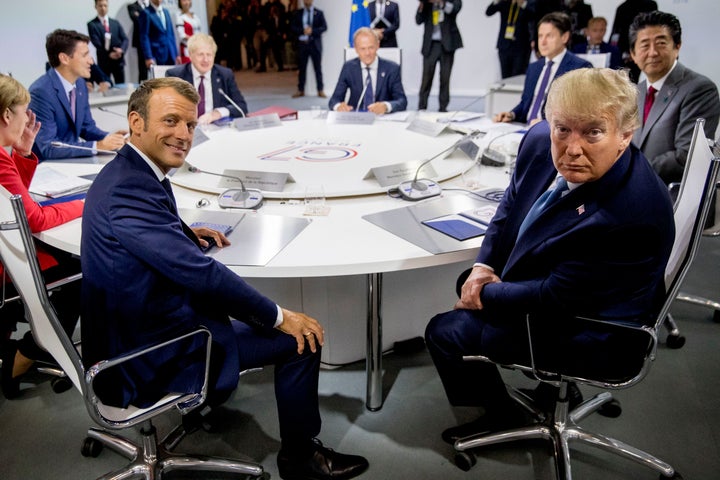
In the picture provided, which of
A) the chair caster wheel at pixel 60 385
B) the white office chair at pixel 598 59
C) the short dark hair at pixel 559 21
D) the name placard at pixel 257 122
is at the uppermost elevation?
the short dark hair at pixel 559 21

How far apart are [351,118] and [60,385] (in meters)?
2.32

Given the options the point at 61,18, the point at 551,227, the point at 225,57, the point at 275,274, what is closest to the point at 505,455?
the point at 551,227

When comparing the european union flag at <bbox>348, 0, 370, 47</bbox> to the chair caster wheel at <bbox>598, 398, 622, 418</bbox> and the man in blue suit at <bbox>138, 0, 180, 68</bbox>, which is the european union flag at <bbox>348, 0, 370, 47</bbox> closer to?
the man in blue suit at <bbox>138, 0, 180, 68</bbox>

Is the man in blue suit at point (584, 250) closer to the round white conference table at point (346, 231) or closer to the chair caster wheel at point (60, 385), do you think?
the round white conference table at point (346, 231)

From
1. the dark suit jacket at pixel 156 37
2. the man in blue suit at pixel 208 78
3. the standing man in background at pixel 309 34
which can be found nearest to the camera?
the man in blue suit at pixel 208 78

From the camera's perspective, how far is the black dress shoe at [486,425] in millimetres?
1983

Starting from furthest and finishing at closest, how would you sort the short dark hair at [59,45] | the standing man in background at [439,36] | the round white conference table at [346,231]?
the standing man in background at [439,36] → the short dark hair at [59,45] → the round white conference table at [346,231]

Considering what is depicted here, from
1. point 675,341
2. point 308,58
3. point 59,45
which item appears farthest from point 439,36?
point 675,341

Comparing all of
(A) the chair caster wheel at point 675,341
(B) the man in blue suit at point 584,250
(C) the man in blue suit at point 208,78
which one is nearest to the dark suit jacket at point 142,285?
(B) the man in blue suit at point 584,250

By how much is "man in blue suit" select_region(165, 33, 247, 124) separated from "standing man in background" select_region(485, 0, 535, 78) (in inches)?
172

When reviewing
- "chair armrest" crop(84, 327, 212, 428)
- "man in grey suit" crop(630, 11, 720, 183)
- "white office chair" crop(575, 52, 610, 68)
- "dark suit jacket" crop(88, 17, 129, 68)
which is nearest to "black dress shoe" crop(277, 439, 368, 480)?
"chair armrest" crop(84, 327, 212, 428)

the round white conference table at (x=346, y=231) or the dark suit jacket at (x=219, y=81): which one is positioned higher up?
the dark suit jacket at (x=219, y=81)

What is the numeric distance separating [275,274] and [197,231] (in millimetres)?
346

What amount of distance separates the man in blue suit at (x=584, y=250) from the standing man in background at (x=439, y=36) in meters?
5.55
